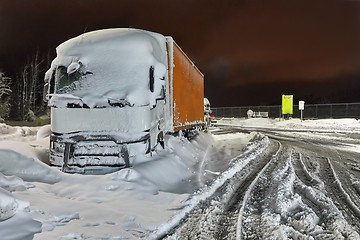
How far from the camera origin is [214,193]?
831 cm

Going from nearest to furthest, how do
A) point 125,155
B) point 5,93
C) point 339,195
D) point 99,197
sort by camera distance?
point 99,197, point 339,195, point 125,155, point 5,93

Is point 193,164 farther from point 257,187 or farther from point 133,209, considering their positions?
point 133,209

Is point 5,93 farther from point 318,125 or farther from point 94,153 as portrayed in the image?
point 94,153

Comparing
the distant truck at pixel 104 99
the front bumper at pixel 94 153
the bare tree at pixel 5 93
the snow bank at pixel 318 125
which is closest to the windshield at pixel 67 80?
the distant truck at pixel 104 99

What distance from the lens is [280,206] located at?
7.01m

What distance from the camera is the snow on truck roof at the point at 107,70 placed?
9.44 m

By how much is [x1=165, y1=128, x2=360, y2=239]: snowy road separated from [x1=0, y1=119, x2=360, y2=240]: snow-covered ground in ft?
1.28

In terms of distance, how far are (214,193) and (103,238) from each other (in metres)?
3.63

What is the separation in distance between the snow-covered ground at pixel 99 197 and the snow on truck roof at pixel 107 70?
1693mm

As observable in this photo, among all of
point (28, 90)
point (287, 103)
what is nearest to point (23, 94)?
point (28, 90)

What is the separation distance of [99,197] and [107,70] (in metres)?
3.70

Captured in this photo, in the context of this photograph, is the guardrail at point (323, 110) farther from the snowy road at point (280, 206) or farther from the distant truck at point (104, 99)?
the distant truck at point (104, 99)

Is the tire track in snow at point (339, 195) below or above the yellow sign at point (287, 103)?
below

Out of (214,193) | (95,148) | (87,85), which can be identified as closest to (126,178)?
(95,148)
